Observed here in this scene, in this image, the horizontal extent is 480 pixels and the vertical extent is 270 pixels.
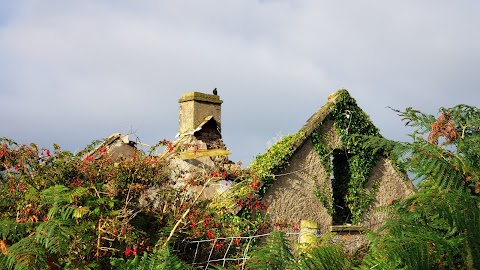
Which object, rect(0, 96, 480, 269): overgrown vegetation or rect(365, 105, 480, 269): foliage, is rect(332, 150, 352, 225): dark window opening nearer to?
rect(0, 96, 480, 269): overgrown vegetation

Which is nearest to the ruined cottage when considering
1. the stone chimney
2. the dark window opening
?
the dark window opening

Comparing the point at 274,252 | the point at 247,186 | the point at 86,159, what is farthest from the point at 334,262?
the point at 247,186

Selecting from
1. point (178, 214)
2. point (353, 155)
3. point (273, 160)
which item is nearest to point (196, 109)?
point (273, 160)

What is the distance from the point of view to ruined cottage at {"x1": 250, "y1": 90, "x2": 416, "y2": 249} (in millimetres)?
12789

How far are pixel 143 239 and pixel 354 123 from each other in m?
7.54

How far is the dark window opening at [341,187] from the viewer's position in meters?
14.4

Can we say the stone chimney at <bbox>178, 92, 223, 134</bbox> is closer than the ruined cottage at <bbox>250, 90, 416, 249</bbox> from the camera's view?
No

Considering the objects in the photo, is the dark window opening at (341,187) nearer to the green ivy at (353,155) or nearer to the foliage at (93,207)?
the green ivy at (353,155)

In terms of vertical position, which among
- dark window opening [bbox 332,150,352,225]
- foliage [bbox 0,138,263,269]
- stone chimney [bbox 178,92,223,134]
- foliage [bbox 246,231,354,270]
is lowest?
foliage [bbox 246,231,354,270]

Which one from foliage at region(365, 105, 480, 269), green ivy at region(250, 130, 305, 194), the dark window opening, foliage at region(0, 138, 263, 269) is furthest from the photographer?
the dark window opening

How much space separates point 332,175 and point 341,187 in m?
0.70

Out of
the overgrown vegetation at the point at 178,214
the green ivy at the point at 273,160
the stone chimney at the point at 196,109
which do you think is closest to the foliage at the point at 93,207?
the overgrown vegetation at the point at 178,214

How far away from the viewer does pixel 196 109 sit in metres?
15.8

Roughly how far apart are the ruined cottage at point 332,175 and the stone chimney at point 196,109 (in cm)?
298
